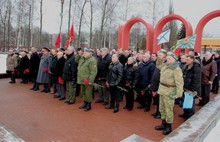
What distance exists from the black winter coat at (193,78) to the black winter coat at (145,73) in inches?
39.1

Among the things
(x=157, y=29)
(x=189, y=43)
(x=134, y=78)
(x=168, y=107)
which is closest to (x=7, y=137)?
(x=168, y=107)

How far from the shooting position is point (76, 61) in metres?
6.17

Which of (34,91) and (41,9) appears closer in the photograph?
(34,91)

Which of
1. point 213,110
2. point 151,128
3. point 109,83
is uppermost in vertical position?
point 109,83

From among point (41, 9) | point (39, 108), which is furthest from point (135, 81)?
point (41, 9)

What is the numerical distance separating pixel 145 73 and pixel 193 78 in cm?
131

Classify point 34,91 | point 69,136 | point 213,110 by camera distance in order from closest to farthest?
point 69,136, point 213,110, point 34,91

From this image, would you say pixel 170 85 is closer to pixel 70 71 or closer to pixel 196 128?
pixel 196 128

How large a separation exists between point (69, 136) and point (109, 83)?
2098 mm

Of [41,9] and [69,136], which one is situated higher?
[41,9]

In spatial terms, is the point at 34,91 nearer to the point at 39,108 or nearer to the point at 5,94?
the point at 5,94

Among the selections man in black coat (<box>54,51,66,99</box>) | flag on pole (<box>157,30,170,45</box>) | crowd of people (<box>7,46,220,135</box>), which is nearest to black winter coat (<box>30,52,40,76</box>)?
crowd of people (<box>7,46,220,135</box>)

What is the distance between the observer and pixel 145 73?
5598 millimetres

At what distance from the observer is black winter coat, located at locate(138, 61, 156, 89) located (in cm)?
559
